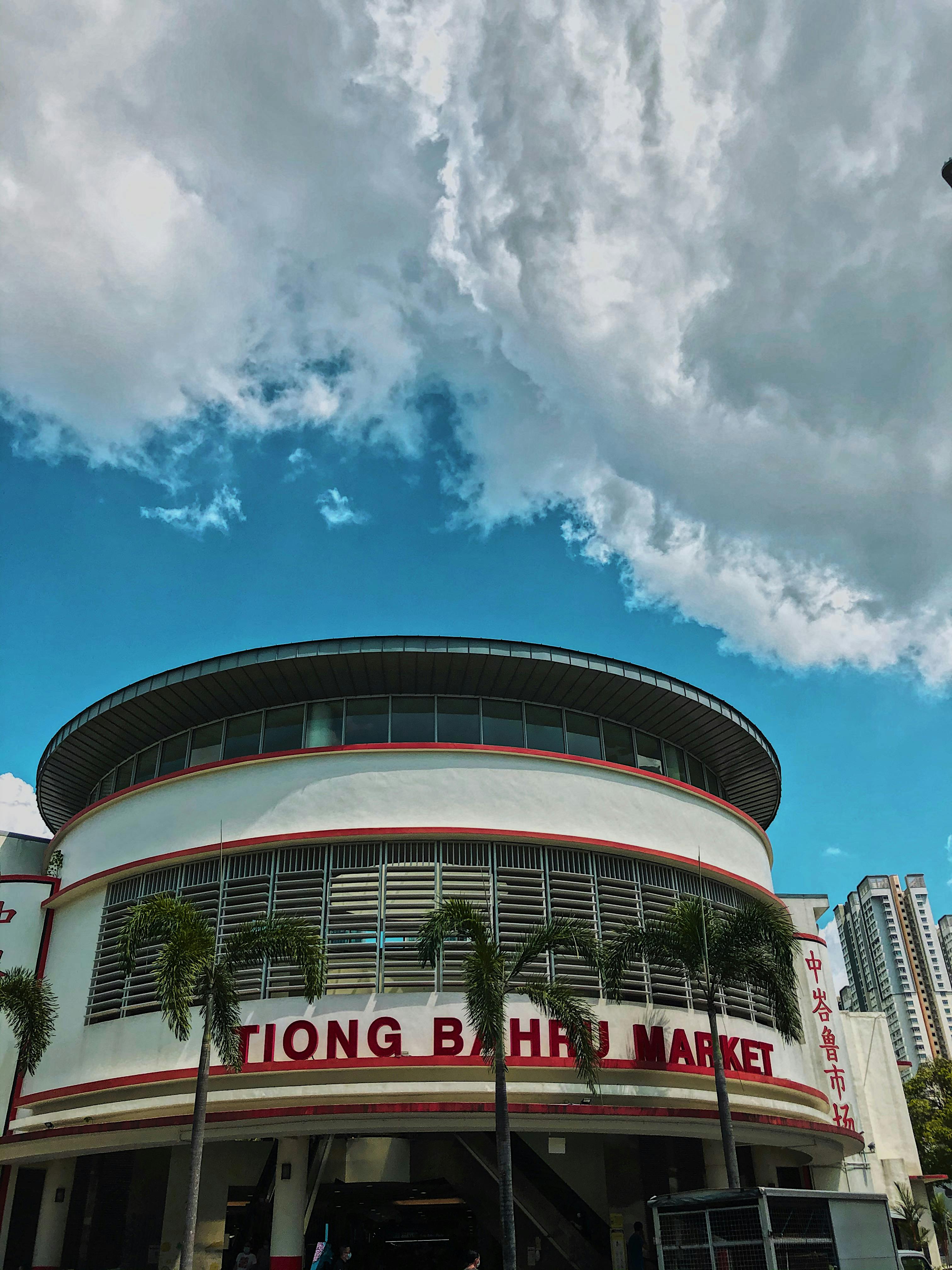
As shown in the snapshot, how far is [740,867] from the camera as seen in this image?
3166 cm

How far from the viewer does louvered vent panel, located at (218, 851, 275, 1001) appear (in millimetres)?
26422

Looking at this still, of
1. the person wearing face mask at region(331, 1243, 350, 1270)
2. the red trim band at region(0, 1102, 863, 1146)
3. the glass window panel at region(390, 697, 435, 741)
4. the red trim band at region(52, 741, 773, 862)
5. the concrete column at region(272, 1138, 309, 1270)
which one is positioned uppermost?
the glass window panel at region(390, 697, 435, 741)

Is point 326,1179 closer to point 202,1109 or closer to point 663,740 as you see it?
point 202,1109

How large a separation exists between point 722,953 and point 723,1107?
134 inches

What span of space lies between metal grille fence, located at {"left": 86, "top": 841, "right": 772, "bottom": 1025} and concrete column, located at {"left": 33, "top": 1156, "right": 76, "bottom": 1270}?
437 cm

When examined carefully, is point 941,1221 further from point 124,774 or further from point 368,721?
point 124,774

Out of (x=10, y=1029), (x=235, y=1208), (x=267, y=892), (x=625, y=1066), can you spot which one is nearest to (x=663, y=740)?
(x=625, y=1066)

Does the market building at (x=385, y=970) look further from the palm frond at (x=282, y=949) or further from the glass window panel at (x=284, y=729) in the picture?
the palm frond at (x=282, y=949)

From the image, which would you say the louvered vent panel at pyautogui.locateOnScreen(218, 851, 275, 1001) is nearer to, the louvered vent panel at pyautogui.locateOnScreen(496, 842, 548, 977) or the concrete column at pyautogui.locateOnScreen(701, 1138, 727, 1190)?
the louvered vent panel at pyautogui.locateOnScreen(496, 842, 548, 977)

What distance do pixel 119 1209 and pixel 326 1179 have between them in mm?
6321

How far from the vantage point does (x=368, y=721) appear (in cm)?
2969

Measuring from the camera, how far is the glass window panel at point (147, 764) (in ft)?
106

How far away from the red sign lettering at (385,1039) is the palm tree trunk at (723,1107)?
24.2ft

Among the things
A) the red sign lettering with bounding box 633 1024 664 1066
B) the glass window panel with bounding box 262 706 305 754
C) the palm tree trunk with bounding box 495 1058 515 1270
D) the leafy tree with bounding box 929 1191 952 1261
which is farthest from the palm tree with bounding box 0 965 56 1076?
the leafy tree with bounding box 929 1191 952 1261
